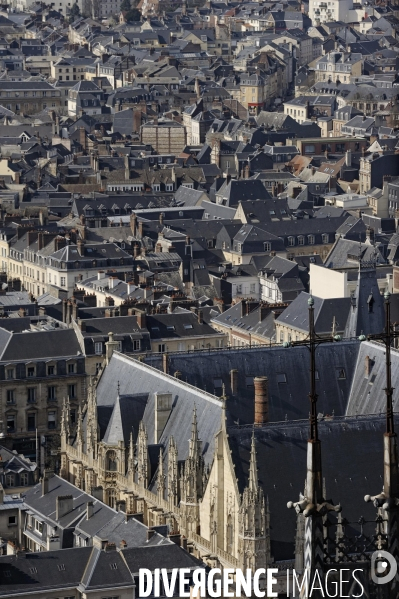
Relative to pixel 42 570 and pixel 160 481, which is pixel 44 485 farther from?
pixel 42 570

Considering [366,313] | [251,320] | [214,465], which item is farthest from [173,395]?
[251,320]

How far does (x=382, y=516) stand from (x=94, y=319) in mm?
78443

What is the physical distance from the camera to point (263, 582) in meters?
61.6

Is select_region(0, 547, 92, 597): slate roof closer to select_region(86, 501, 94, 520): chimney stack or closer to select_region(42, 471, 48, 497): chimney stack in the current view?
select_region(86, 501, 94, 520): chimney stack

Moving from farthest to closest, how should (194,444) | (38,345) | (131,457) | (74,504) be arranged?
(38,345) → (131,457) → (74,504) → (194,444)

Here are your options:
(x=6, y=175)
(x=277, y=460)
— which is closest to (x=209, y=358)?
(x=277, y=460)

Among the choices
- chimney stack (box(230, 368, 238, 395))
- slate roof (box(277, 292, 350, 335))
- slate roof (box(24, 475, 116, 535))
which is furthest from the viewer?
slate roof (box(277, 292, 350, 335))

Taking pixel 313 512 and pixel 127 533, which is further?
pixel 127 533

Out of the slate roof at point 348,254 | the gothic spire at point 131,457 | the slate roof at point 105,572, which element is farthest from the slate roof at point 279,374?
the slate roof at point 348,254

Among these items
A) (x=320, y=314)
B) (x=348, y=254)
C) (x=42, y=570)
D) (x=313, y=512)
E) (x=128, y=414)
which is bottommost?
(x=348, y=254)

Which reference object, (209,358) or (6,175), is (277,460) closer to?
(209,358)

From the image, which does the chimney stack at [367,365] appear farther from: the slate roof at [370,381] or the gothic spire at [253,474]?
the gothic spire at [253,474]

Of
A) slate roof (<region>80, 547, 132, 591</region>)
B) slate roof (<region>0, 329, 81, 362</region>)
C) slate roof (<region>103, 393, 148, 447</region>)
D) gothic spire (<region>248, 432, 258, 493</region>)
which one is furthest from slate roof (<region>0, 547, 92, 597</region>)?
slate roof (<region>0, 329, 81, 362</region>)

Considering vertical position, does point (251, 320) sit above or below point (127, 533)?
below
